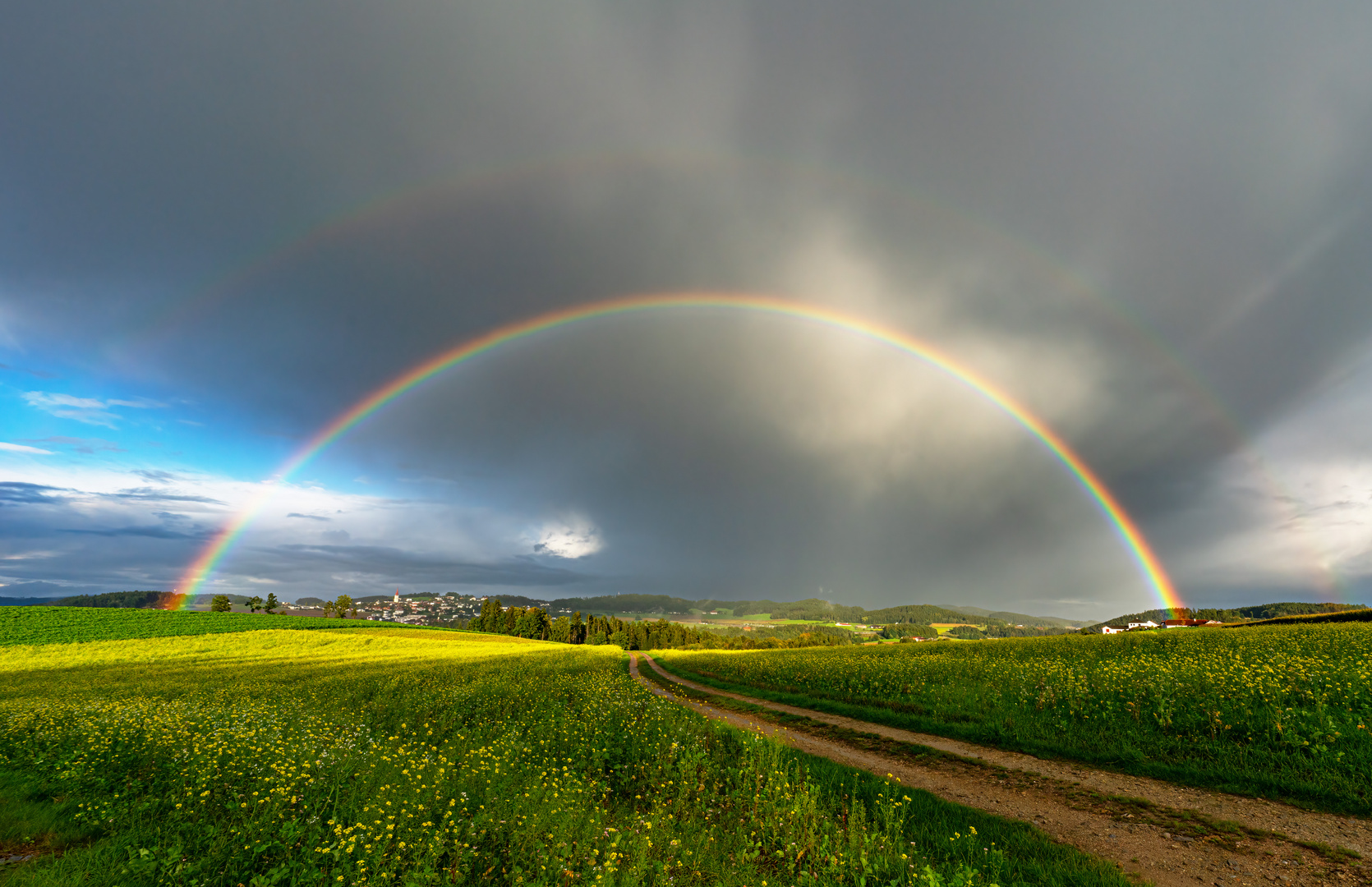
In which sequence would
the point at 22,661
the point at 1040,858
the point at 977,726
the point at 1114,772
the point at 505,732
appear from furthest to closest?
the point at 22,661 → the point at 977,726 → the point at 505,732 → the point at 1114,772 → the point at 1040,858

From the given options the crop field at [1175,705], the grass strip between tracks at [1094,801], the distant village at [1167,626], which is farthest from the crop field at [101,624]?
the distant village at [1167,626]

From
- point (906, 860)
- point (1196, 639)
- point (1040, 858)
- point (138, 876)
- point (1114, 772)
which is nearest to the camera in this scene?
point (138, 876)

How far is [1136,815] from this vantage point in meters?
9.92

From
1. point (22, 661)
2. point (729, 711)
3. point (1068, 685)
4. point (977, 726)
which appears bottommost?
point (22, 661)

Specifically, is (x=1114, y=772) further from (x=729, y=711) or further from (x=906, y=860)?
(x=729, y=711)

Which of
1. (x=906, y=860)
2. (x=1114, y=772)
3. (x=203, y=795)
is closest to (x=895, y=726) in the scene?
(x=1114, y=772)

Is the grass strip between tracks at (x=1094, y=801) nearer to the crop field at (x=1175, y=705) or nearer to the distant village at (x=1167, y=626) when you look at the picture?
the crop field at (x=1175, y=705)

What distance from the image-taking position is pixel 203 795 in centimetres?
829

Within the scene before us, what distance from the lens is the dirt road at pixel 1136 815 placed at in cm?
770

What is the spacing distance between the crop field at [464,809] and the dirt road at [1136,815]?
1140 mm

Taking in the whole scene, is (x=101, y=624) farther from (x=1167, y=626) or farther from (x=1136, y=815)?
(x=1167, y=626)

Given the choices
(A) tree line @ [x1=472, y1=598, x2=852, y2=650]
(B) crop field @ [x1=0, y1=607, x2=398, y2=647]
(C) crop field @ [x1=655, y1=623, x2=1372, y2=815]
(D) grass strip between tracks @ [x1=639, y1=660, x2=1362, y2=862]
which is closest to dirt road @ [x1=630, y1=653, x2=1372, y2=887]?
(D) grass strip between tracks @ [x1=639, y1=660, x2=1362, y2=862]

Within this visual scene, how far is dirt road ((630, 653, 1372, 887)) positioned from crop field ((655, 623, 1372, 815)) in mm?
1136

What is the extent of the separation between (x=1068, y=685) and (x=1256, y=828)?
978 centimetres
